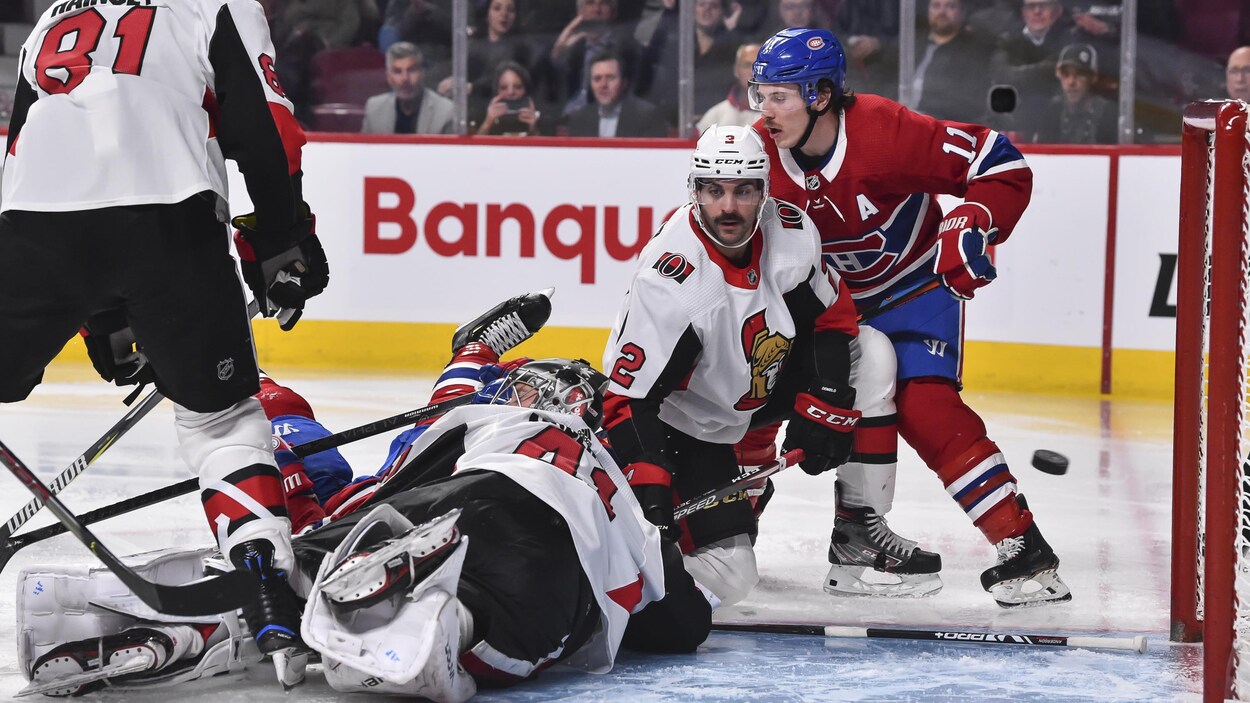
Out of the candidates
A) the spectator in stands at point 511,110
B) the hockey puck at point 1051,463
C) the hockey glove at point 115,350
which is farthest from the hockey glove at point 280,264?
the spectator in stands at point 511,110

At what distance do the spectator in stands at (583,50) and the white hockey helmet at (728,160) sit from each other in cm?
303

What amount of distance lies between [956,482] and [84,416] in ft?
9.27

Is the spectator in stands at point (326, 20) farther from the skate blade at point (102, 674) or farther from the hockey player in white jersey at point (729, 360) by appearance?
the skate blade at point (102, 674)

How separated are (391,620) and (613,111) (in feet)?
12.9

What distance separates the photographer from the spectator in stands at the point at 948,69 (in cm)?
580

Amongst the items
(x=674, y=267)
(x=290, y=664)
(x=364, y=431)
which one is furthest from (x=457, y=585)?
(x=674, y=267)

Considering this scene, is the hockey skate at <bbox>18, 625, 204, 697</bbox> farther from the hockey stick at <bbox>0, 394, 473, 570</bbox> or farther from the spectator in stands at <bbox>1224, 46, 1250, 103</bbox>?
the spectator in stands at <bbox>1224, 46, 1250, 103</bbox>

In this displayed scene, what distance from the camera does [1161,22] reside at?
18.7 feet

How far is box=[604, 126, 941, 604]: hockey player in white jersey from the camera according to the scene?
2.99m

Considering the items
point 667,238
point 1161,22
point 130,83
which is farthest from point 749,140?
point 1161,22

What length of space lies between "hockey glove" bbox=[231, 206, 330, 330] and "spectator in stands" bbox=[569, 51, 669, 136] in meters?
3.32

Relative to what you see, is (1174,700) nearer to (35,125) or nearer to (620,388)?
(620,388)

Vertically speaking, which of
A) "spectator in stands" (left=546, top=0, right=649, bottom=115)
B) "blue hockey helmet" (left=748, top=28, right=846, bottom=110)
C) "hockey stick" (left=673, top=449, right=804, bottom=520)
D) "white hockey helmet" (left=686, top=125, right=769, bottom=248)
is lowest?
"hockey stick" (left=673, top=449, right=804, bottom=520)

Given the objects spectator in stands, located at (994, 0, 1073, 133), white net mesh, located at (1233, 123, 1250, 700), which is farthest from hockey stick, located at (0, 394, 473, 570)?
spectator in stands, located at (994, 0, 1073, 133)
